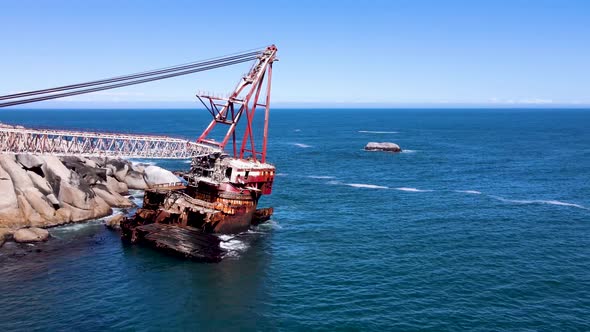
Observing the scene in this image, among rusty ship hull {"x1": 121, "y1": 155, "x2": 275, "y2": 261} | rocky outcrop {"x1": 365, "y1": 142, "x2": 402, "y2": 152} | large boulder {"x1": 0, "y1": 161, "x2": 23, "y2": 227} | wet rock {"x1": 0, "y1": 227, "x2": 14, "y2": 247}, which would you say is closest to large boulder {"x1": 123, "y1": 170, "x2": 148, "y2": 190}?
rusty ship hull {"x1": 121, "y1": 155, "x2": 275, "y2": 261}

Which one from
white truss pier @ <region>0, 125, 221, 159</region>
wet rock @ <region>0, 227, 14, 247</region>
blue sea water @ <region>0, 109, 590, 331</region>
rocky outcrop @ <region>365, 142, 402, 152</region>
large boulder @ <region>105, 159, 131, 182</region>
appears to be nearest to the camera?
blue sea water @ <region>0, 109, 590, 331</region>

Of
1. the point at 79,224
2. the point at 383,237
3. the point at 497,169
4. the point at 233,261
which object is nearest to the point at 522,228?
the point at 383,237

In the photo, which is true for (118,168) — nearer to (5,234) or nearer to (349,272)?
(5,234)

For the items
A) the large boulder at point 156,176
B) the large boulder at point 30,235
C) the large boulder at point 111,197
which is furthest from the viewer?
the large boulder at point 156,176

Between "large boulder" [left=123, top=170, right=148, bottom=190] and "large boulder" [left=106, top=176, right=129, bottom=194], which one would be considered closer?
"large boulder" [left=106, top=176, right=129, bottom=194]

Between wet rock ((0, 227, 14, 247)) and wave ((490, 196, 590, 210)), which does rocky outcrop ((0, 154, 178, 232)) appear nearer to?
wet rock ((0, 227, 14, 247))

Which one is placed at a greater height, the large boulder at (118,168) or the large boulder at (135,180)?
the large boulder at (118,168)

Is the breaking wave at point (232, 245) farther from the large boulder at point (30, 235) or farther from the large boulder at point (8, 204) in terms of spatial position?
the large boulder at point (8, 204)

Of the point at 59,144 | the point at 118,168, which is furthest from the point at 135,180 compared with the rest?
the point at 59,144

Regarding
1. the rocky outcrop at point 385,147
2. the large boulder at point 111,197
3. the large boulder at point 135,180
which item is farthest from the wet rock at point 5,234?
the rocky outcrop at point 385,147
